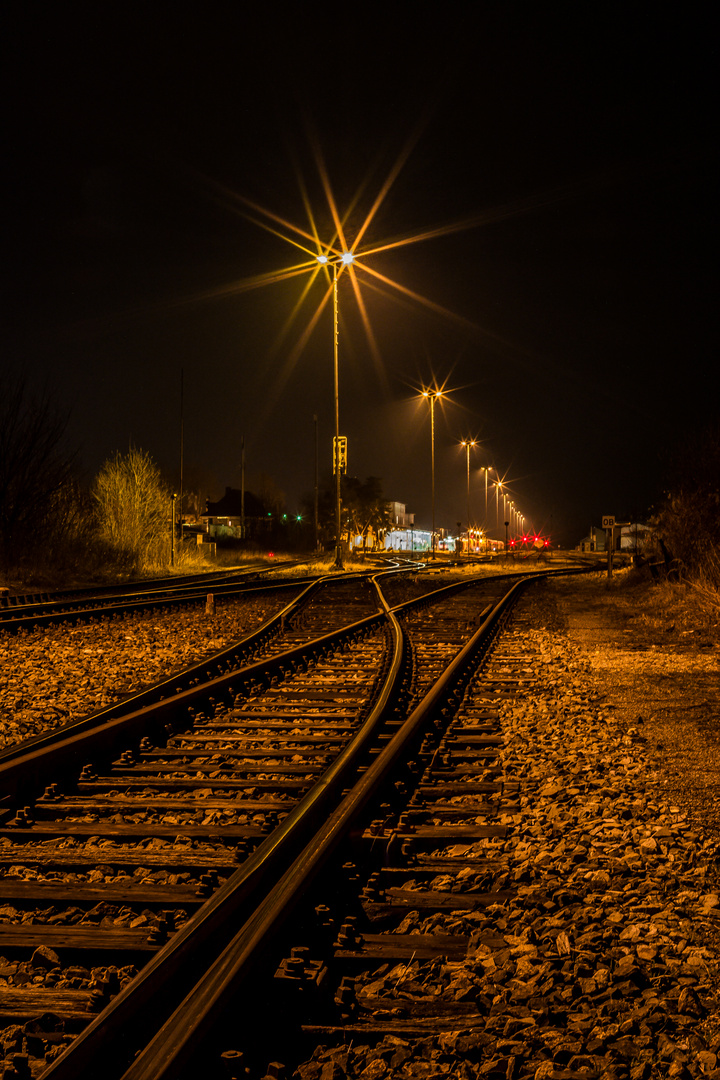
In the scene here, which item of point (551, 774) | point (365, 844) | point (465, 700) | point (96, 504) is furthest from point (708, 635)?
point (96, 504)

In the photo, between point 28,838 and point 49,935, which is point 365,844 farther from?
point 28,838

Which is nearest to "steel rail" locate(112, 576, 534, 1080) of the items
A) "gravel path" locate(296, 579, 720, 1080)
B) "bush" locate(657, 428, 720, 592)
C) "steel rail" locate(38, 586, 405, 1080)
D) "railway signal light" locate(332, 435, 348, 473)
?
"steel rail" locate(38, 586, 405, 1080)

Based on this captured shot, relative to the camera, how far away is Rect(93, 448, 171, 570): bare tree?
38.6m

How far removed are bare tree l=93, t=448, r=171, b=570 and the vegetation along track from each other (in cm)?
3115

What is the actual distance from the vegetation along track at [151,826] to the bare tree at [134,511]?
3115cm

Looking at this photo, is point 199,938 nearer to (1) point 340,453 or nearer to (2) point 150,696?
(2) point 150,696

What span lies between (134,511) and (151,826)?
36.2 metres

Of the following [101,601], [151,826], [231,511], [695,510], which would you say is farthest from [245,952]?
[231,511]

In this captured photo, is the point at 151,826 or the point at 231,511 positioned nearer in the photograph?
the point at 151,826

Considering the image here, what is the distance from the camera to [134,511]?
3934cm

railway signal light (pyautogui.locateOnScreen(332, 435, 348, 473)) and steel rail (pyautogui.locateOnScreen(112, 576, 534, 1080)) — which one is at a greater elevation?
railway signal light (pyautogui.locateOnScreen(332, 435, 348, 473))

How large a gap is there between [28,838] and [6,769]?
0.67 m

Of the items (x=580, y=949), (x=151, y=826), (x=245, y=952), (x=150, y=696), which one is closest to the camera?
(x=245, y=952)

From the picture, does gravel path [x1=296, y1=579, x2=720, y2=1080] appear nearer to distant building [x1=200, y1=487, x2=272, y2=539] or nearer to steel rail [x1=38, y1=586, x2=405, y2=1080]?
steel rail [x1=38, y1=586, x2=405, y2=1080]
